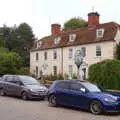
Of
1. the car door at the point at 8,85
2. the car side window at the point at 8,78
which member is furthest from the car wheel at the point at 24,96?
the car side window at the point at 8,78

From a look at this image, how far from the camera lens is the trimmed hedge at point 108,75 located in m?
28.3

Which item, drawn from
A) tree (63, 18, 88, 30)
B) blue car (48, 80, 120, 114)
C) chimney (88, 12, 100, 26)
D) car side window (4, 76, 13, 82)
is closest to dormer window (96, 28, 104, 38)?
chimney (88, 12, 100, 26)

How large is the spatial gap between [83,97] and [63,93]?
157 centimetres

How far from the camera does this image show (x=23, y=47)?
245 ft

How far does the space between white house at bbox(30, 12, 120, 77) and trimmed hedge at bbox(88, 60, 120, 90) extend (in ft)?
44.7

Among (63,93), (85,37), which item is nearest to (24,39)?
(85,37)

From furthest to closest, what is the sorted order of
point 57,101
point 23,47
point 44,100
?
1. point 23,47
2. point 44,100
3. point 57,101

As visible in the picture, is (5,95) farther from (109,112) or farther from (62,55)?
(62,55)

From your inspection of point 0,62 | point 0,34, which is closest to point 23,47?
point 0,34

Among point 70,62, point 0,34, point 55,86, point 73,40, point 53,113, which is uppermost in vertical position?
point 0,34

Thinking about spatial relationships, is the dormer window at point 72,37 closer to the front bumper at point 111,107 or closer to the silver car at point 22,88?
the silver car at point 22,88

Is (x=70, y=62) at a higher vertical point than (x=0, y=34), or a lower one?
lower

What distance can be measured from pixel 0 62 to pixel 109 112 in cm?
3703

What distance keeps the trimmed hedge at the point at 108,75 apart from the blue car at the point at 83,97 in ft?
37.8
